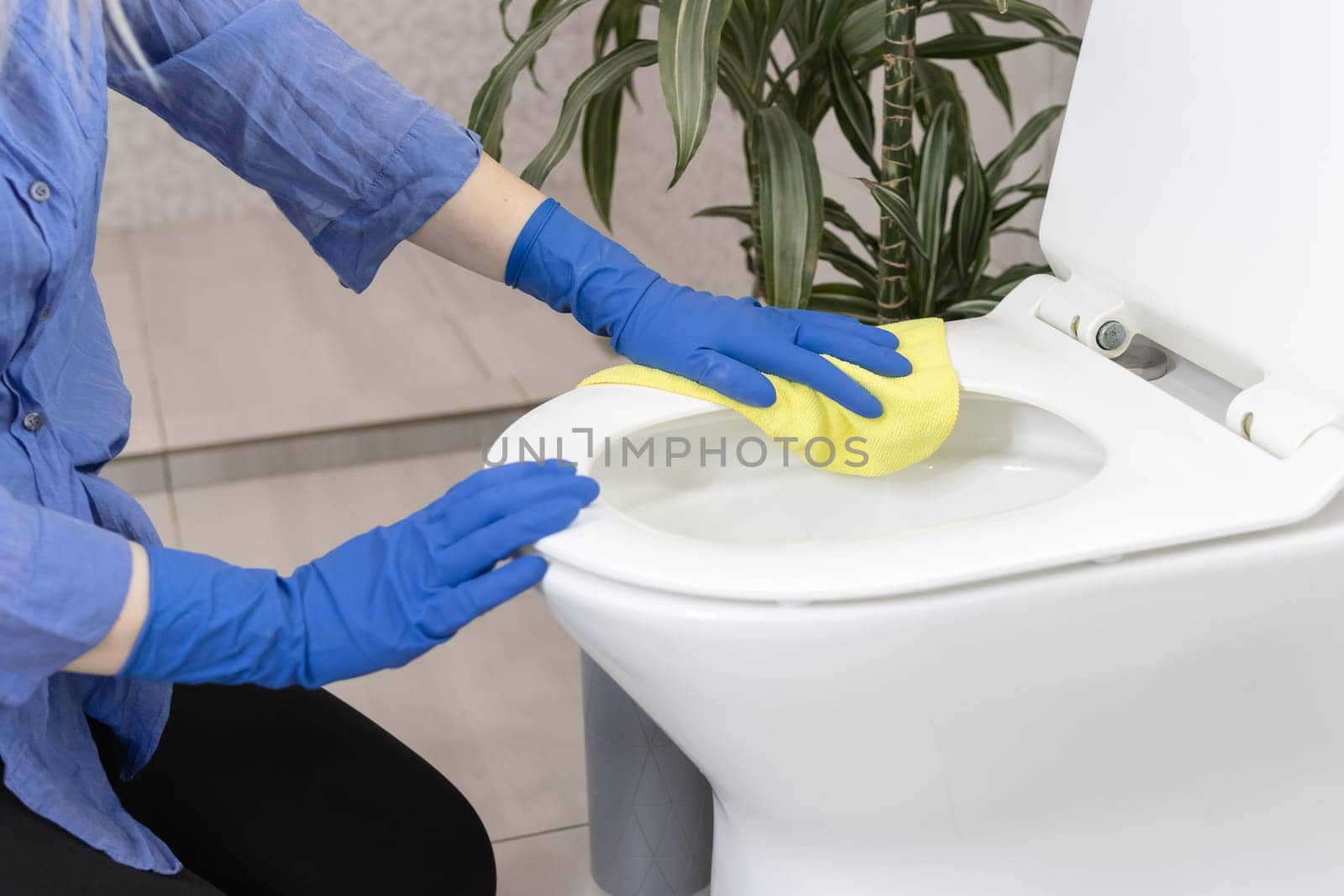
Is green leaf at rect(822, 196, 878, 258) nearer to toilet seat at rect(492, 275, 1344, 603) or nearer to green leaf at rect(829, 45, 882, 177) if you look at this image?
green leaf at rect(829, 45, 882, 177)

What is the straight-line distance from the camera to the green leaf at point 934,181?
1177 millimetres

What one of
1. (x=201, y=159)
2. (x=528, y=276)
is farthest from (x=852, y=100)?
(x=201, y=159)

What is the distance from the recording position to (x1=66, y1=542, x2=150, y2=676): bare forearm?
69cm

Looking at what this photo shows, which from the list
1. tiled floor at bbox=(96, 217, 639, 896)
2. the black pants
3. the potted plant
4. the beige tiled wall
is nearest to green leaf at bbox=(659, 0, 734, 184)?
the potted plant

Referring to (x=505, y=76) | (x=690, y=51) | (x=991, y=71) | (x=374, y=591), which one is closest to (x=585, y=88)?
(x=505, y=76)

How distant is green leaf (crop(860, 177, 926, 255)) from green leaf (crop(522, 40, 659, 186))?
20 cm

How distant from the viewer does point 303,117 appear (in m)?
0.90

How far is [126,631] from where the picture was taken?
69 cm

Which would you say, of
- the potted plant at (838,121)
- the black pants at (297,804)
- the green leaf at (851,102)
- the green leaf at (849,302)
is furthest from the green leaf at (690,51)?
the black pants at (297,804)

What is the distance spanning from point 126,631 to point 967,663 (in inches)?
16.1

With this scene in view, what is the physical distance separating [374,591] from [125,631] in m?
0.12

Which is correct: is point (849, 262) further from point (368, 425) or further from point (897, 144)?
point (368, 425)

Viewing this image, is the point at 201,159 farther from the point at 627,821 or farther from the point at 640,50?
the point at 627,821

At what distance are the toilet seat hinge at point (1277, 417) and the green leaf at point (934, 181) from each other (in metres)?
0.41
